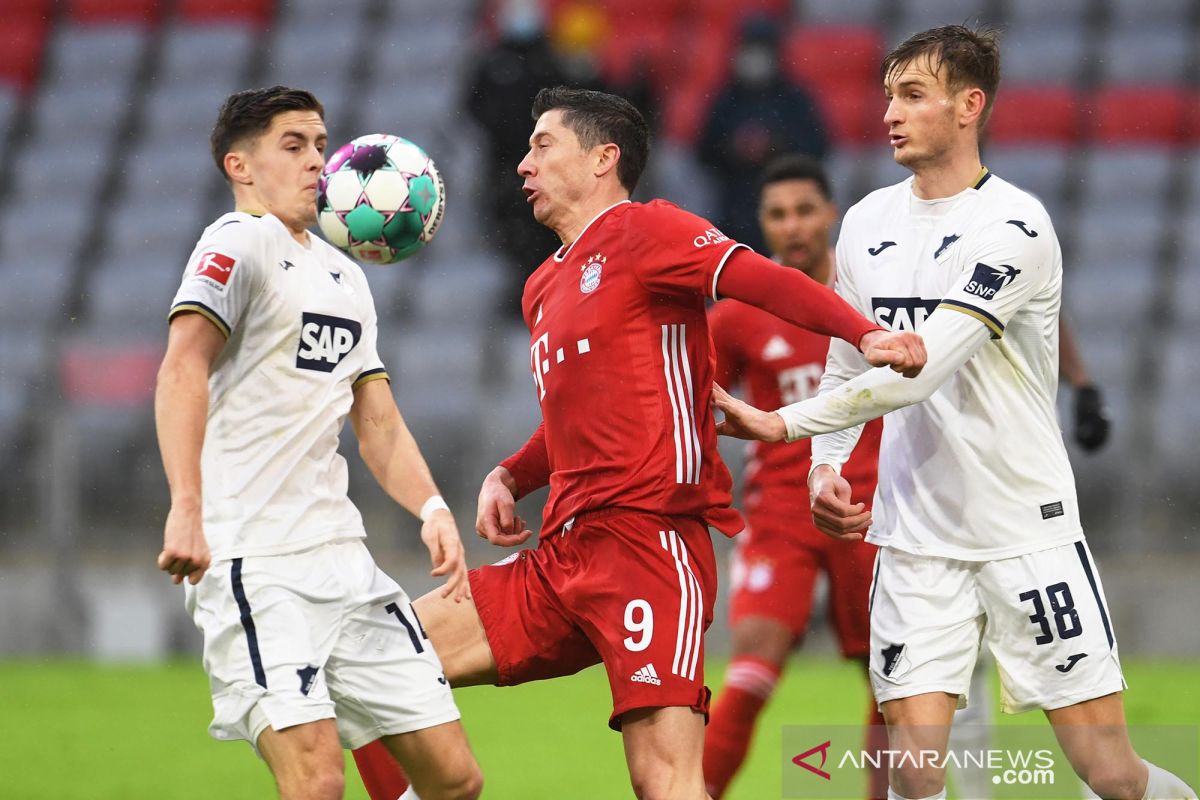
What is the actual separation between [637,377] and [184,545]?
133 cm

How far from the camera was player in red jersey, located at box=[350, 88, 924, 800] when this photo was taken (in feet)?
14.6

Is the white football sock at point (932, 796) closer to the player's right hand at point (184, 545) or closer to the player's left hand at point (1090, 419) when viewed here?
the player's right hand at point (184, 545)

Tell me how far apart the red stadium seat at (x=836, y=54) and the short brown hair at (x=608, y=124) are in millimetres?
10969

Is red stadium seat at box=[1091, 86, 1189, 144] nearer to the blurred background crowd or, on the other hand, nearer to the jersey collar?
the blurred background crowd

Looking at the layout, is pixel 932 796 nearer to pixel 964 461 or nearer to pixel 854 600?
pixel 964 461

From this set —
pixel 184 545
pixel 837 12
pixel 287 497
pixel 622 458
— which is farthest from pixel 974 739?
pixel 837 12

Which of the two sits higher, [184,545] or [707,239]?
[707,239]

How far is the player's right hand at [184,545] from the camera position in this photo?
12.9 feet

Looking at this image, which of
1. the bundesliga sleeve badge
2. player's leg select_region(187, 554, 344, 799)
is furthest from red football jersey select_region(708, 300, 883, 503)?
the bundesliga sleeve badge

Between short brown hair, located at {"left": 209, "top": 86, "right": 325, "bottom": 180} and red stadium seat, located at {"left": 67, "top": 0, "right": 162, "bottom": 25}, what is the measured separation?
14.1 meters

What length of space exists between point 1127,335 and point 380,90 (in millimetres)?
8848

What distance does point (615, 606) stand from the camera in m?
4.57

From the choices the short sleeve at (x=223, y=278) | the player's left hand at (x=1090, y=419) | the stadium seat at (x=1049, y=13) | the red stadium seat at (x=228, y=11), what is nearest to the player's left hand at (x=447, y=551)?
the short sleeve at (x=223, y=278)

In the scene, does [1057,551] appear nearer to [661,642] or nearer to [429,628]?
[661,642]
